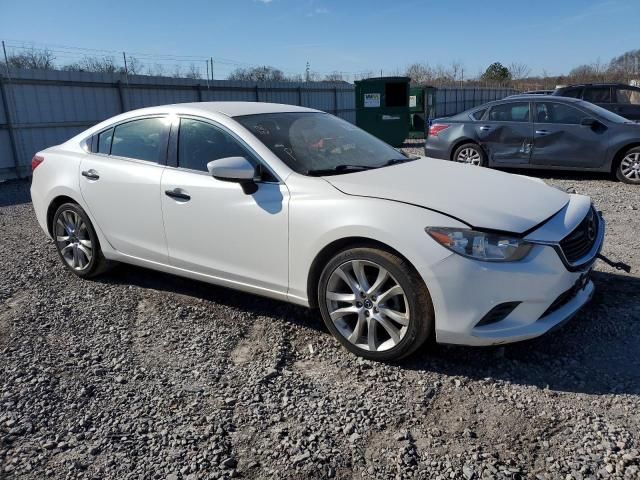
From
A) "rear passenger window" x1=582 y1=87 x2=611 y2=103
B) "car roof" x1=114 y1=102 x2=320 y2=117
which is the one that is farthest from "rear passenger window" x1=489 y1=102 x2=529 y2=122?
"car roof" x1=114 y1=102 x2=320 y2=117

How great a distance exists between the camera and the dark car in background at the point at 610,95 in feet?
42.0

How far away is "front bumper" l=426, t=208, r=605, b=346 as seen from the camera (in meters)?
2.91

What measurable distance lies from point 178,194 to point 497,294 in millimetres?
2317

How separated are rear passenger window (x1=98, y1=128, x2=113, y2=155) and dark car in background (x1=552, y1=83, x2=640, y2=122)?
11276mm

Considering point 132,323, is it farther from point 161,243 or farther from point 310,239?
point 310,239

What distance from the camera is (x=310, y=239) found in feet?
11.0

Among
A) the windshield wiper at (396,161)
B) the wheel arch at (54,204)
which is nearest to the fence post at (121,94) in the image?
the wheel arch at (54,204)

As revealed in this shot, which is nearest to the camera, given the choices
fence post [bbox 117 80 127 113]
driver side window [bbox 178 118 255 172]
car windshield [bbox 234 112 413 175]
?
car windshield [bbox 234 112 413 175]

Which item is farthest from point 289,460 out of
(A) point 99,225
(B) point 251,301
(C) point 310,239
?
(A) point 99,225

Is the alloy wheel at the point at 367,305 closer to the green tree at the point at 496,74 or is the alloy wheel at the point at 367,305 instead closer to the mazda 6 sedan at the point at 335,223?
the mazda 6 sedan at the point at 335,223

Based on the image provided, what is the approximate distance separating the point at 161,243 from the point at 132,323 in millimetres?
639

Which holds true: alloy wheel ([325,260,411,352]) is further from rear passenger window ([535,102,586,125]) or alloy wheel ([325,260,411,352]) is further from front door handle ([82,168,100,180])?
rear passenger window ([535,102,586,125])

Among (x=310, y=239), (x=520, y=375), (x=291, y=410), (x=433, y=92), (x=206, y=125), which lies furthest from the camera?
(x=433, y=92)

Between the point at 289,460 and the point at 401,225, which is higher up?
the point at 401,225
